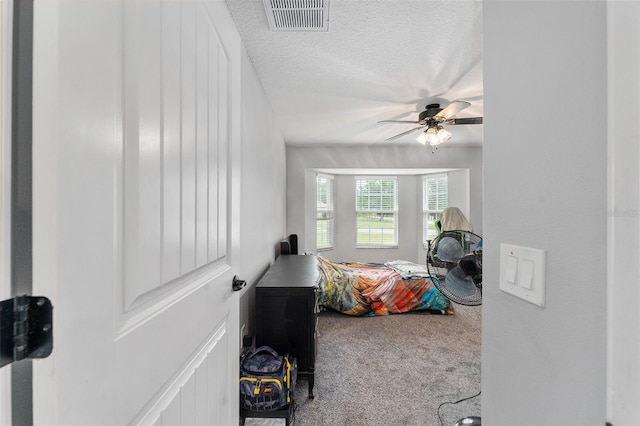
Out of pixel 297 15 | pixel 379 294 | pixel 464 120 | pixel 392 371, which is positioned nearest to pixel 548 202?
pixel 297 15

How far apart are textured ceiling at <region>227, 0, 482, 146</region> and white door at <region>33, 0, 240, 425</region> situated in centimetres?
84

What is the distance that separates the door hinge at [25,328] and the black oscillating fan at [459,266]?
5.04 feet

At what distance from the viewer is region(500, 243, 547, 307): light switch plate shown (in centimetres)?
59

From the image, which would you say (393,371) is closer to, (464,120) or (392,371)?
(392,371)

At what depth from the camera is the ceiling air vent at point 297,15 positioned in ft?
4.37

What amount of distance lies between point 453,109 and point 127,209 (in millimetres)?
2456

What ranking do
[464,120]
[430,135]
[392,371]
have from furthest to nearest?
[430,135], [464,120], [392,371]

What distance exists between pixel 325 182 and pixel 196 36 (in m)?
4.62

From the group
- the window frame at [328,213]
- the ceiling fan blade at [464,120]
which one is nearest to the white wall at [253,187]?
the ceiling fan blade at [464,120]

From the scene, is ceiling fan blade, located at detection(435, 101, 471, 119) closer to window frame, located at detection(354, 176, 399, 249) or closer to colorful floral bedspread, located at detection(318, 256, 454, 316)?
colorful floral bedspread, located at detection(318, 256, 454, 316)

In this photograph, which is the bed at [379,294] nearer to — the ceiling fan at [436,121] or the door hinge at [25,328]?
the ceiling fan at [436,121]

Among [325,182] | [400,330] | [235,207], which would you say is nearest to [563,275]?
[235,207]

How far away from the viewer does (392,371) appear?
217 centimetres
